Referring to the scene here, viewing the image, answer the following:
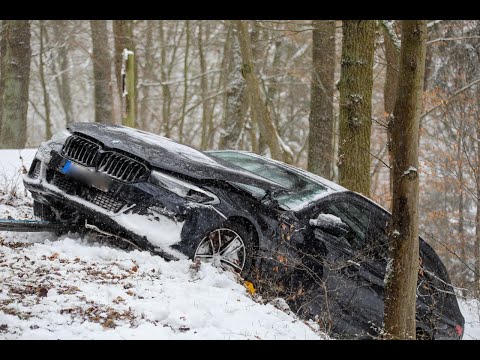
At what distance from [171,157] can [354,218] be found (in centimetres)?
218

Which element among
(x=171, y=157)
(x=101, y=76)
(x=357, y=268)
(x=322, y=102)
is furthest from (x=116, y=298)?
(x=101, y=76)

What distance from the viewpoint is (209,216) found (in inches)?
211

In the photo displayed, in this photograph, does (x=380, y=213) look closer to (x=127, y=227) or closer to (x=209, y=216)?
(x=209, y=216)

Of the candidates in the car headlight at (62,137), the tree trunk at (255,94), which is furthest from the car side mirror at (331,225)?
the tree trunk at (255,94)

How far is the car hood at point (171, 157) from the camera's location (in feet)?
18.2

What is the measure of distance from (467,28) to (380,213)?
8.40 meters

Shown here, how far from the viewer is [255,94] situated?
12453 mm

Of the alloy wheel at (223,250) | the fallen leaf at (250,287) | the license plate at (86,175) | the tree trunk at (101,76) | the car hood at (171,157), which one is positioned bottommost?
the fallen leaf at (250,287)

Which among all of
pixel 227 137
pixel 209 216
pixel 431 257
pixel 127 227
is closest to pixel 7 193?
pixel 127 227

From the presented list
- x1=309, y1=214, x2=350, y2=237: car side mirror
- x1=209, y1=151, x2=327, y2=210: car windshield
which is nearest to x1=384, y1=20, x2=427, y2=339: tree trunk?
x1=309, y1=214, x2=350, y2=237: car side mirror

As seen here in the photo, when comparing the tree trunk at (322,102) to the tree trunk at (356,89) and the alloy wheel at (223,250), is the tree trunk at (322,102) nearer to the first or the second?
the tree trunk at (356,89)

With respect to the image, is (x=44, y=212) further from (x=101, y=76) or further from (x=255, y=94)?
(x=101, y=76)

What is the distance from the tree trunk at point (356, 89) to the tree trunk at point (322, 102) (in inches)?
199
